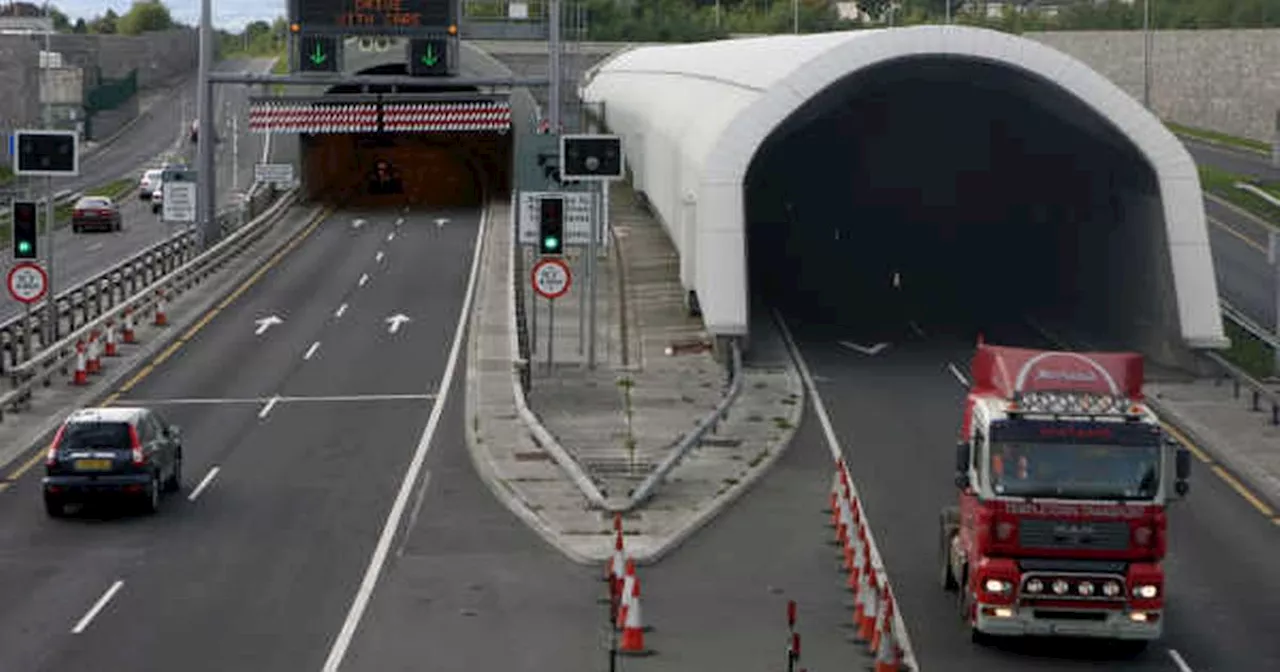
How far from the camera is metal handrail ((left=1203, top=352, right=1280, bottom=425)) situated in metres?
43.2

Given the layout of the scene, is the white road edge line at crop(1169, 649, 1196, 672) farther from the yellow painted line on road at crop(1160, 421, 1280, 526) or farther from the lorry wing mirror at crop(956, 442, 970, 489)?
the yellow painted line on road at crop(1160, 421, 1280, 526)

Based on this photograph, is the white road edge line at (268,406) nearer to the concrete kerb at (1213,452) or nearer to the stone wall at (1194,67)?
the concrete kerb at (1213,452)

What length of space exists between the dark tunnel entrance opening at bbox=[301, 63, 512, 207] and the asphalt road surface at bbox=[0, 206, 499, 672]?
107 ft

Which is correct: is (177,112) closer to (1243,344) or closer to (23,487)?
(1243,344)

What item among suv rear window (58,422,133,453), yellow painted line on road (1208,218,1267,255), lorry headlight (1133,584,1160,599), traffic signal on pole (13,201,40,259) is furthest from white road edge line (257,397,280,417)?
yellow painted line on road (1208,218,1267,255)

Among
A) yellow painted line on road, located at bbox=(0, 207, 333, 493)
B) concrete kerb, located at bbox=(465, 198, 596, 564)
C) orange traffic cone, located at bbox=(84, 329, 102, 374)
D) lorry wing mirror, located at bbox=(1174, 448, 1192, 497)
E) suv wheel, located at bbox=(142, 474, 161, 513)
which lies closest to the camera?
lorry wing mirror, located at bbox=(1174, 448, 1192, 497)

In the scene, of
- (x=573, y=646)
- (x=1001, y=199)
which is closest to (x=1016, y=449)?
(x=573, y=646)

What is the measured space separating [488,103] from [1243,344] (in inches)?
1841

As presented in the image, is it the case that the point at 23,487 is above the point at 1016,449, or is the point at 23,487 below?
below

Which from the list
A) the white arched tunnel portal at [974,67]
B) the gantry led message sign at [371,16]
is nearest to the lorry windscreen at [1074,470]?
the white arched tunnel portal at [974,67]

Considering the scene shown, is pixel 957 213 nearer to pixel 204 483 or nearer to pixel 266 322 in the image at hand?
pixel 266 322

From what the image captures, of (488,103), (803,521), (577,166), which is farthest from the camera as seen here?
(488,103)

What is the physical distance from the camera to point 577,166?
4866 centimetres

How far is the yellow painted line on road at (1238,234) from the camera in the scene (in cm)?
7351
